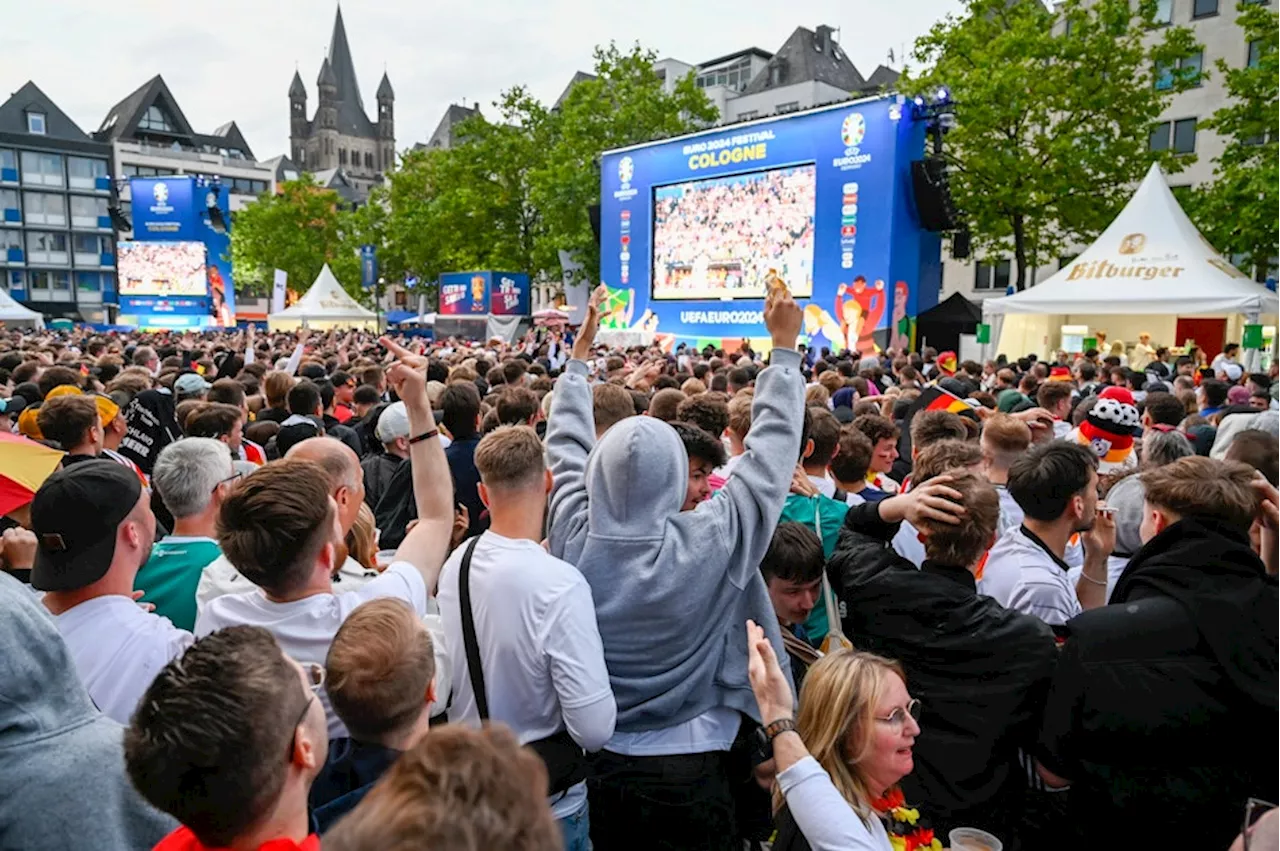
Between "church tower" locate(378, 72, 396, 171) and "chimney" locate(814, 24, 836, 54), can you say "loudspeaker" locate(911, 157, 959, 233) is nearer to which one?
"chimney" locate(814, 24, 836, 54)

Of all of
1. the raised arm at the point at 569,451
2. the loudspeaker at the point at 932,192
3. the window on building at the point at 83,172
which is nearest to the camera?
the raised arm at the point at 569,451

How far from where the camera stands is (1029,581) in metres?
2.77

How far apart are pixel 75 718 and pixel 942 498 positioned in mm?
2259

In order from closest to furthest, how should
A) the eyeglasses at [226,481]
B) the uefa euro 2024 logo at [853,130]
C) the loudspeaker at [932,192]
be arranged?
1. the eyeglasses at [226,481]
2. the loudspeaker at [932,192]
3. the uefa euro 2024 logo at [853,130]

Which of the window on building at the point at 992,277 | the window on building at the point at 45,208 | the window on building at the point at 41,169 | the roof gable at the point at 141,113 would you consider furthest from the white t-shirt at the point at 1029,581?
the roof gable at the point at 141,113

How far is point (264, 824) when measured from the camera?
1.36 m

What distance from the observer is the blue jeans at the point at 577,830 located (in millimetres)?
2316

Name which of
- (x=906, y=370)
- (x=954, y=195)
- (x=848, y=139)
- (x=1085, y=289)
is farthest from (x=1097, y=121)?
(x=906, y=370)

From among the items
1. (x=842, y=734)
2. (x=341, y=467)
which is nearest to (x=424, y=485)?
(x=341, y=467)

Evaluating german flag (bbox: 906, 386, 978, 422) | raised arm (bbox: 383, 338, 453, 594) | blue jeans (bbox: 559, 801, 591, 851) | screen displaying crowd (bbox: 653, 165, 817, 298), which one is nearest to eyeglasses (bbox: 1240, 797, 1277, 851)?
blue jeans (bbox: 559, 801, 591, 851)

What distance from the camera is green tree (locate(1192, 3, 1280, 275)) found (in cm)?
1842

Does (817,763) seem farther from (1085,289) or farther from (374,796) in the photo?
(1085,289)

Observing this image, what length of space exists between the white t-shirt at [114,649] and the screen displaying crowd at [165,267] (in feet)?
131

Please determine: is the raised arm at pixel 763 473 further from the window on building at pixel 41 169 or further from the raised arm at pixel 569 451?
the window on building at pixel 41 169
